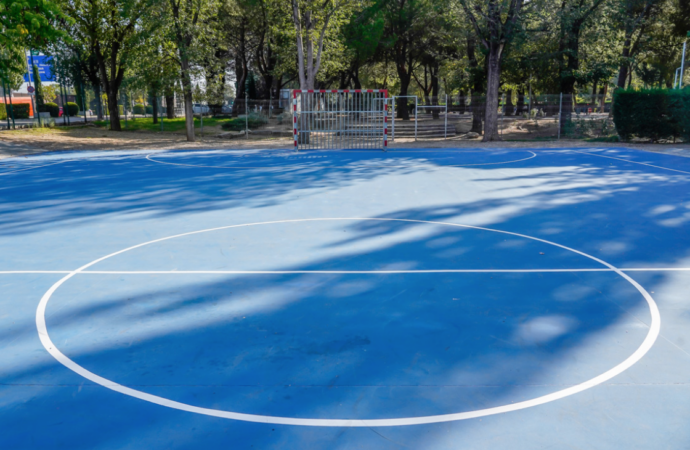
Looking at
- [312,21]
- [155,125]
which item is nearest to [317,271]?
[312,21]

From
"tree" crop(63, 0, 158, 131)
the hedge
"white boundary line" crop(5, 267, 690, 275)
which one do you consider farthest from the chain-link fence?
"white boundary line" crop(5, 267, 690, 275)

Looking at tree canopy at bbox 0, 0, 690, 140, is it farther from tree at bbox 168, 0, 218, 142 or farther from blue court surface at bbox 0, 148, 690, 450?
blue court surface at bbox 0, 148, 690, 450

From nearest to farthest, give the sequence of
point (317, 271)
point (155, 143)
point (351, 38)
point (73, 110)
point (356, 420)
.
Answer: point (356, 420) < point (317, 271) < point (155, 143) < point (351, 38) < point (73, 110)

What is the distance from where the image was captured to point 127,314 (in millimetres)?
5027

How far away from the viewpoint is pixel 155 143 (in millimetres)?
25016

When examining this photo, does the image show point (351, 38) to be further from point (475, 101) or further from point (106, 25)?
point (106, 25)

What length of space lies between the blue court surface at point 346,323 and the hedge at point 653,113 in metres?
13.4

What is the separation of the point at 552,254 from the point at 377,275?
233cm

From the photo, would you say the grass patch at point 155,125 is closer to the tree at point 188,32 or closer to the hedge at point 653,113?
the tree at point 188,32

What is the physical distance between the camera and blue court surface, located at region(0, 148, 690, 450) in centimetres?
333

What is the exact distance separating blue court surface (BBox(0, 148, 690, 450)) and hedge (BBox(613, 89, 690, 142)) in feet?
44.0

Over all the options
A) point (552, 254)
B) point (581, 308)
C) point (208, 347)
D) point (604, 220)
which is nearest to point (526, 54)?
point (604, 220)

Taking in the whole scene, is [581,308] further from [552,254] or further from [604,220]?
[604,220]

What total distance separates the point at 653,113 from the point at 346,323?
2150 cm
